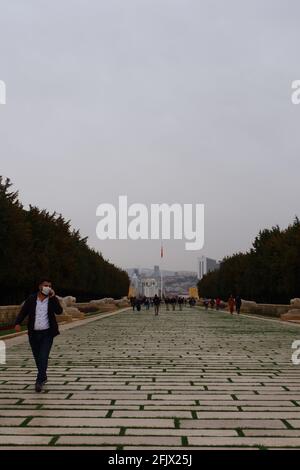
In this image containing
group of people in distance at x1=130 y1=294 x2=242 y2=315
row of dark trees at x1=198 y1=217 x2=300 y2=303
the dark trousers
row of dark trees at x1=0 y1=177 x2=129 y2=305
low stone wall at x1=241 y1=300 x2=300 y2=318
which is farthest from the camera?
row of dark trees at x1=198 y1=217 x2=300 y2=303

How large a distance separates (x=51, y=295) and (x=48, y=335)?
0.66 meters

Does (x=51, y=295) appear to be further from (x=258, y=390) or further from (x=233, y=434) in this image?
(x=233, y=434)

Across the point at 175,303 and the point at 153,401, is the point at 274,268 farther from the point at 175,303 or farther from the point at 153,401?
the point at 153,401

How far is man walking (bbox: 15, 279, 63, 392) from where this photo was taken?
9.52m

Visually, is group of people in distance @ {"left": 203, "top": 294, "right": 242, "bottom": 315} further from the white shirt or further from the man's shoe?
the man's shoe

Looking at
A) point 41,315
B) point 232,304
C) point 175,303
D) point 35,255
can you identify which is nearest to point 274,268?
point 232,304

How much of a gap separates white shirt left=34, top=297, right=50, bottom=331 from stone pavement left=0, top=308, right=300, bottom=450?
100 centimetres

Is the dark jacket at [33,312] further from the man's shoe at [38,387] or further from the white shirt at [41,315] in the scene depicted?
the man's shoe at [38,387]

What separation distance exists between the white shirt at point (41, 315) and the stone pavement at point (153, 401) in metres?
1.00

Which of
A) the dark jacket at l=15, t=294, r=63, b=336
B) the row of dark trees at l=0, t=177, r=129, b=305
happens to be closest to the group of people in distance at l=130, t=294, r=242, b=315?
the row of dark trees at l=0, t=177, r=129, b=305

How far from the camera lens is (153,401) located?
27.6 feet

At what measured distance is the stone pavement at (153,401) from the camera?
→ 6262mm
